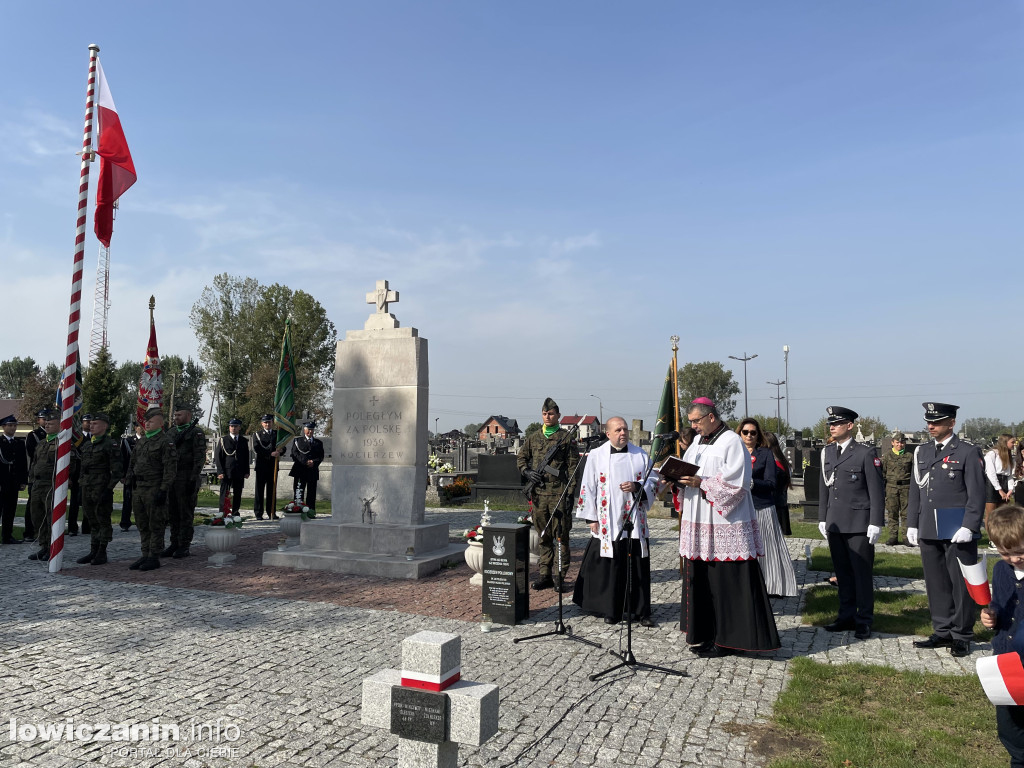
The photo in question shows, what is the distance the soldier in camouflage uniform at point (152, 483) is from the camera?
31.0 feet

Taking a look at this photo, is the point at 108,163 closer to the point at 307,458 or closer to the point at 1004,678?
the point at 307,458

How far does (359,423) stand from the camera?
33.0 ft

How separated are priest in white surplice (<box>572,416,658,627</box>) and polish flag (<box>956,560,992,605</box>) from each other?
11.0 feet

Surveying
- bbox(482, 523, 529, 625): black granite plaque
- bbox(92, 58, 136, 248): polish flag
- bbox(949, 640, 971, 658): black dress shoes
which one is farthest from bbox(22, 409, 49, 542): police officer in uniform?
bbox(949, 640, 971, 658): black dress shoes

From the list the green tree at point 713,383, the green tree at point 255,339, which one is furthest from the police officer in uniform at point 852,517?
the green tree at point 713,383

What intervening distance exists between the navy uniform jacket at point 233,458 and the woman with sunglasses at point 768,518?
37.1 feet

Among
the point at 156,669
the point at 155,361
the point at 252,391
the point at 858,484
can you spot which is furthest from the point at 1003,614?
the point at 252,391

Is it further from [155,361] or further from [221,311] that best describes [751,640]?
[221,311]

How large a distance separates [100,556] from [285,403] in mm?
6146

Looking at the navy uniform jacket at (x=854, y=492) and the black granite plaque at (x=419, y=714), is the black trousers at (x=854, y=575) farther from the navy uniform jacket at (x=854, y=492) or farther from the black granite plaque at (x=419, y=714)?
the black granite plaque at (x=419, y=714)

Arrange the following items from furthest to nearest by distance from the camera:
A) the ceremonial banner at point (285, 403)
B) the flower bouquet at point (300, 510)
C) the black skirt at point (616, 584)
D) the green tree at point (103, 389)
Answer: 1. the green tree at point (103, 389)
2. the ceremonial banner at point (285, 403)
3. the flower bouquet at point (300, 510)
4. the black skirt at point (616, 584)

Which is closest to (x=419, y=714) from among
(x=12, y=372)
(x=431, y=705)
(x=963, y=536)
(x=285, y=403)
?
(x=431, y=705)

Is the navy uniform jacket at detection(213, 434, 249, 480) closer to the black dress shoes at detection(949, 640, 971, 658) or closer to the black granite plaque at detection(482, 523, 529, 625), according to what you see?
the black granite plaque at detection(482, 523, 529, 625)

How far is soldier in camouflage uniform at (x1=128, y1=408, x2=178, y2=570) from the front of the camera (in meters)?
9.46
